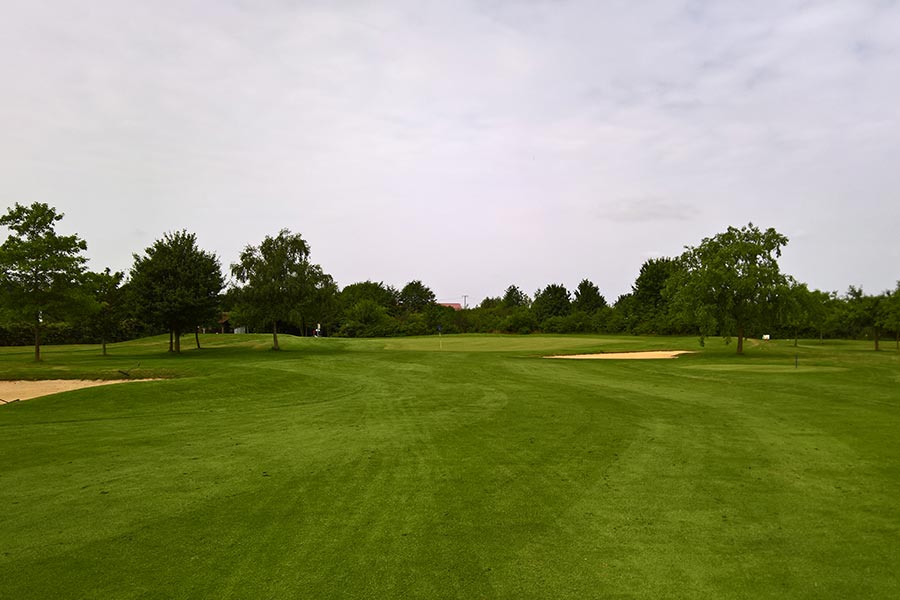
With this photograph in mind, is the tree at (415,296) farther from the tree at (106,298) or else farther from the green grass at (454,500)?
the green grass at (454,500)

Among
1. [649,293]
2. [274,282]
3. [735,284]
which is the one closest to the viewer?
[735,284]

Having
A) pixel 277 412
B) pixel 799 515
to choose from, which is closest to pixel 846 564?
pixel 799 515

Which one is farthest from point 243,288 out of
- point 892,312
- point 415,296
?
point 415,296

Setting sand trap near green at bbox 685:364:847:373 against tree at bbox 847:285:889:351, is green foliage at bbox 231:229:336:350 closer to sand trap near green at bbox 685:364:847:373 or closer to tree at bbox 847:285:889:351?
sand trap near green at bbox 685:364:847:373

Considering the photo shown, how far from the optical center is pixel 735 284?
126ft

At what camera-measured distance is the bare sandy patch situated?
19.2 meters

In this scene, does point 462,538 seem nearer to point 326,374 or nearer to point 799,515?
point 799,515

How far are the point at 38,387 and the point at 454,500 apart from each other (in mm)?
21403

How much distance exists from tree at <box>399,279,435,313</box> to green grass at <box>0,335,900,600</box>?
114 meters

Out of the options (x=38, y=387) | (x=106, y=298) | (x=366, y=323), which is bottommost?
(x=38, y=387)

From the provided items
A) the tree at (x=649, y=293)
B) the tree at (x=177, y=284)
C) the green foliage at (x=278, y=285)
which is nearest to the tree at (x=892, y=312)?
the tree at (x=649, y=293)

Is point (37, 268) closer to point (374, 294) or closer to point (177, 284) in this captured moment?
point (177, 284)

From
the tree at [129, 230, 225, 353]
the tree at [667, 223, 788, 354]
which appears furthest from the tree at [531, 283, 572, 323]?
the tree at [129, 230, 225, 353]

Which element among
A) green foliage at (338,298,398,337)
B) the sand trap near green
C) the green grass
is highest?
green foliage at (338,298,398,337)
